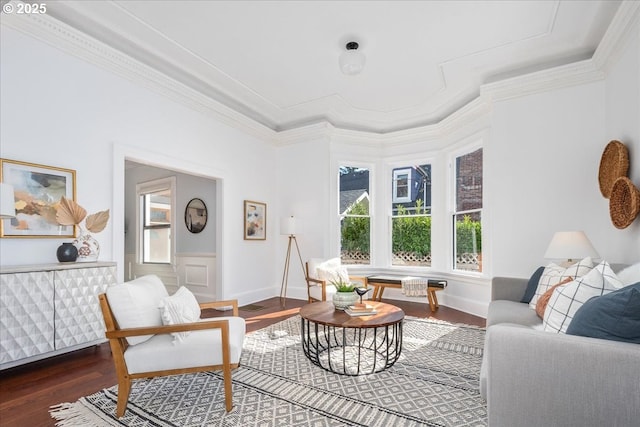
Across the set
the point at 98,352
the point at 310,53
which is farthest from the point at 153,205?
the point at 310,53

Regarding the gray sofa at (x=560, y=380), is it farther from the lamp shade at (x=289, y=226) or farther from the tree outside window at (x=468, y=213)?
the lamp shade at (x=289, y=226)

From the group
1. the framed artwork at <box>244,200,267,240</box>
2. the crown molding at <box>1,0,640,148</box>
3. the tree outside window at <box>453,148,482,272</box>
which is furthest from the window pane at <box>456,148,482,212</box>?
the framed artwork at <box>244,200,267,240</box>

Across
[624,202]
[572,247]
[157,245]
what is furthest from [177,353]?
[157,245]

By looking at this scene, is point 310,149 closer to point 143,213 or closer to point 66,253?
point 143,213

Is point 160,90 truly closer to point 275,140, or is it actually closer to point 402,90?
point 275,140

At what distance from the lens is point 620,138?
10.3 ft

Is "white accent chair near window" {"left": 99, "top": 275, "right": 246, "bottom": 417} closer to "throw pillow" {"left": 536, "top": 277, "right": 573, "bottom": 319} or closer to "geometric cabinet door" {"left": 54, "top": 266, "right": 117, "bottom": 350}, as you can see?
"geometric cabinet door" {"left": 54, "top": 266, "right": 117, "bottom": 350}

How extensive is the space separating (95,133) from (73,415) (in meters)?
2.58

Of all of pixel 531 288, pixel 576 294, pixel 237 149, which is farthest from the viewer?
pixel 237 149

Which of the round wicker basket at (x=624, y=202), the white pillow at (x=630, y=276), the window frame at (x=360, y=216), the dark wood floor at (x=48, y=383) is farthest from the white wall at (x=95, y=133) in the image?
the round wicker basket at (x=624, y=202)

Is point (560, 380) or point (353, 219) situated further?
point (353, 219)

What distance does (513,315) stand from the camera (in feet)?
8.53

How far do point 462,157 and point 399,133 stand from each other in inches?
48.4

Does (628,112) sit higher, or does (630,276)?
(628,112)
